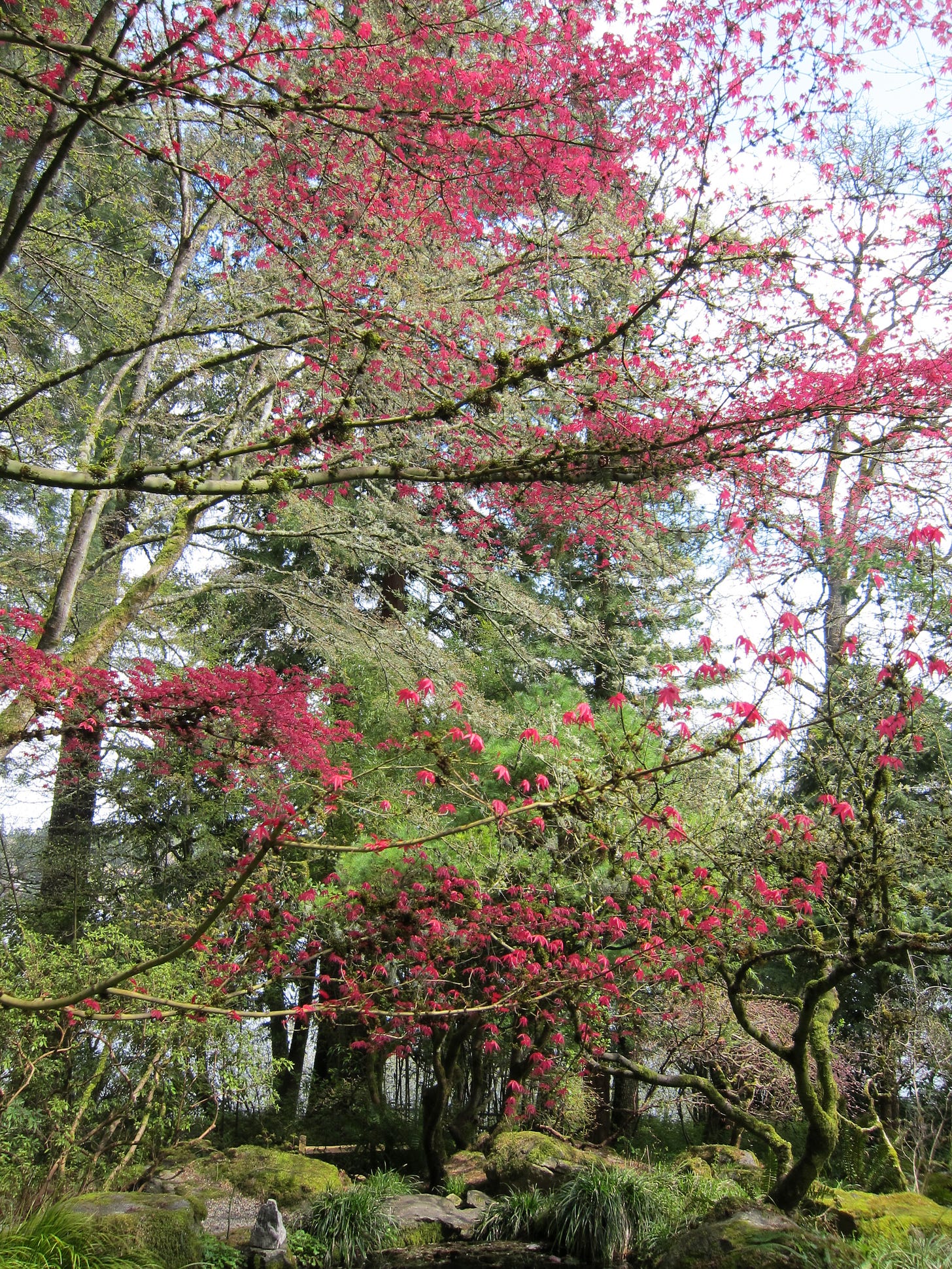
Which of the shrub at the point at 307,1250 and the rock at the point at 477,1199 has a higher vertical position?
the shrub at the point at 307,1250

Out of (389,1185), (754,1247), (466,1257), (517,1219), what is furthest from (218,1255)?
(754,1247)

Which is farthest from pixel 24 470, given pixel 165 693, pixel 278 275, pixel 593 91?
pixel 593 91

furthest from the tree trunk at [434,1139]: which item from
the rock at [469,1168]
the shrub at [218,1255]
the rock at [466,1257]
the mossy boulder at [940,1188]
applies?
the mossy boulder at [940,1188]

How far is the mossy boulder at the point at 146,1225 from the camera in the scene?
4.92 metres

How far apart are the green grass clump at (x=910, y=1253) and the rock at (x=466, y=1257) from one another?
2.83 metres

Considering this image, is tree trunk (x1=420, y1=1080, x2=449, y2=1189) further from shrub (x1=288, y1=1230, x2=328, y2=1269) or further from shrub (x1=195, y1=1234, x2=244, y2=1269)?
shrub (x1=195, y1=1234, x2=244, y2=1269)

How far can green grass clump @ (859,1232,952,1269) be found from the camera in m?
4.31

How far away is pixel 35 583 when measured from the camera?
9648 millimetres

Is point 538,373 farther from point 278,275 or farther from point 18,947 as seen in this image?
point 18,947

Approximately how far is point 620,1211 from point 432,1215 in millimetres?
1891

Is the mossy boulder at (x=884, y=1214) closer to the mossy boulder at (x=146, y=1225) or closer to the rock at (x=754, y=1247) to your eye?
the rock at (x=754, y=1247)

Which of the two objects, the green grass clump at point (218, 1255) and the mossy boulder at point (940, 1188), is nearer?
the green grass clump at point (218, 1255)

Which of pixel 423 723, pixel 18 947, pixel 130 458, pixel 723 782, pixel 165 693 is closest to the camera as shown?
pixel 165 693

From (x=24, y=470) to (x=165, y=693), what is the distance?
308cm
